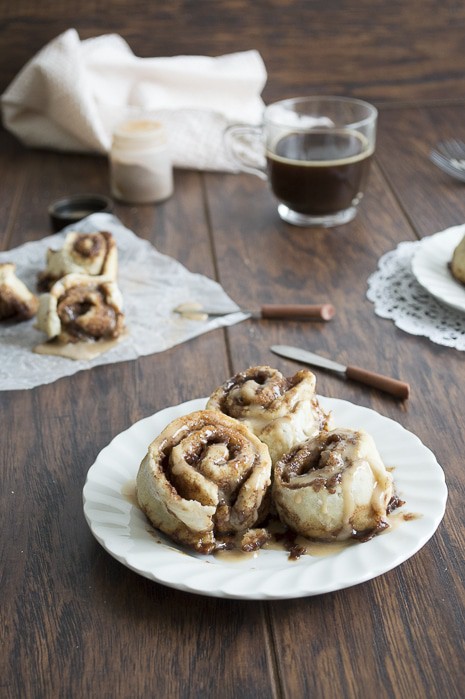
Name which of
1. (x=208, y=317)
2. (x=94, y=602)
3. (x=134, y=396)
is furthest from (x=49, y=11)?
(x=94, y=602)

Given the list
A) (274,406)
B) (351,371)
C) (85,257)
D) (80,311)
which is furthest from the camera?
(85,257)

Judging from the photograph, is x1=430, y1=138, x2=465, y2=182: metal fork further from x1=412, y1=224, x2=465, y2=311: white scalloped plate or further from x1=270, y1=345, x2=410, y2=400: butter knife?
x1=270, y1=345, x2=410, y2=400: butter knife

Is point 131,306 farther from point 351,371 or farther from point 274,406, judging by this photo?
point 274,406

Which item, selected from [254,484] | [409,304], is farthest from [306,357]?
[254,484]

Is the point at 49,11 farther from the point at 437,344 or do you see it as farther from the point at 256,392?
the point at 256,392

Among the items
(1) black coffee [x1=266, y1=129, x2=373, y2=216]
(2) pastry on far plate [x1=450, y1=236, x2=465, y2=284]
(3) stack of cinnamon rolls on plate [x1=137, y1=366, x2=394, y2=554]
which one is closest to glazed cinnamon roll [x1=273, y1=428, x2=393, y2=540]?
(3) stack of cinnamon rolls on plate [x1=137, y1=366, x2=394, y2=554]

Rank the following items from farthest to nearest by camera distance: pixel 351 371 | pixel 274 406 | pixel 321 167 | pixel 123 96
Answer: pixel 123 96 → pixel 321 167 → pixel 351 371 → pixel 274 406
